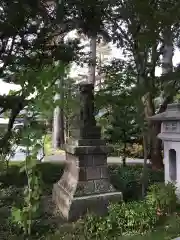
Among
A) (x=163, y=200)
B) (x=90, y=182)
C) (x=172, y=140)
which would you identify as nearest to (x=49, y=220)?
(x=90, y=182)

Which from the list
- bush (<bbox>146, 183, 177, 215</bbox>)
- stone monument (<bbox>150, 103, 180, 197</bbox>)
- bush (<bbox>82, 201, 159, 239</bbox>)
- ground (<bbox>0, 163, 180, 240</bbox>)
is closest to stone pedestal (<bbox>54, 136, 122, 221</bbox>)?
ground (<bbox>0, 163, 180, 240</bbox>)

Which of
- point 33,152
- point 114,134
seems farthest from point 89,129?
point 114,134

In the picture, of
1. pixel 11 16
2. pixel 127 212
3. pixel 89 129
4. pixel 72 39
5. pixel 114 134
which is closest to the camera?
pixel 127 212

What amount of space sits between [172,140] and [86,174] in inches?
92.1

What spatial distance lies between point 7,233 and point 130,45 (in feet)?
19.6

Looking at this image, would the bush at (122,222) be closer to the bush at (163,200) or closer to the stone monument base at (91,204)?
the bush at (163,200)

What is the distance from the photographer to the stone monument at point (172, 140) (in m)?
7.26

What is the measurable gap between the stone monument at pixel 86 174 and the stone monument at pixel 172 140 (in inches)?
66.5

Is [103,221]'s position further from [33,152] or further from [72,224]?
[33,152]

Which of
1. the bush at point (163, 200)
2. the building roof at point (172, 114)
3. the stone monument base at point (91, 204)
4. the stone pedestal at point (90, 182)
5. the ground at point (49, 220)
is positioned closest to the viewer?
the ground at point (49, 220)

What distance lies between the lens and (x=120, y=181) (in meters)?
8.76

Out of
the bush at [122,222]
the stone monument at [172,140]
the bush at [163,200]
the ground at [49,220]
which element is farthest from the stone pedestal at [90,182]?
the stone monument at [172,140]

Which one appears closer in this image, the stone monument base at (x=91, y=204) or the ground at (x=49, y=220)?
the ground at (x=49, y=220)

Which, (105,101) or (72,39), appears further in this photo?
(72,39)
